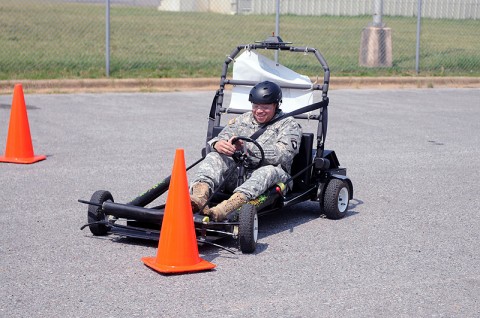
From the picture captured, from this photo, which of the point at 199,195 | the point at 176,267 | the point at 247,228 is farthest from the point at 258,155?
the point at 176,267

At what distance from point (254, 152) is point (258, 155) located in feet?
0.14

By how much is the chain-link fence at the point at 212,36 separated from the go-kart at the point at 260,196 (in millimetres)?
7686

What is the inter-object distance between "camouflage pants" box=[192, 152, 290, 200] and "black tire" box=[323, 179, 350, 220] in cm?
45

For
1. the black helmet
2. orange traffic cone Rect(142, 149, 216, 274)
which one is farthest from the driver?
orange traffic cone Rect(142, 149, 216, 274)

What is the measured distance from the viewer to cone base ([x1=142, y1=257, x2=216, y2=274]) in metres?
6.09

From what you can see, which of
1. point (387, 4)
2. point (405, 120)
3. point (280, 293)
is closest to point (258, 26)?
point (387, 4)

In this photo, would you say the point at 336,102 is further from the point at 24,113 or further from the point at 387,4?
the point at 387,4

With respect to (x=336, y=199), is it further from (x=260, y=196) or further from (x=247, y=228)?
(x=247, y=228)

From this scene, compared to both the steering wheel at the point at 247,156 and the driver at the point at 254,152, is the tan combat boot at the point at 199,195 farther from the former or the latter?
the steering wheel at the point at 247,156

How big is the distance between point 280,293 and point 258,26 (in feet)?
59.6

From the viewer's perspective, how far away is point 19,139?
9.94m

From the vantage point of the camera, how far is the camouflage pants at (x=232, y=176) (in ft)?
23.0

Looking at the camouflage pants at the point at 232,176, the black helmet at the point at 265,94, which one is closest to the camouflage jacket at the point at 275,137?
the camouflage pants at the point at 232,176

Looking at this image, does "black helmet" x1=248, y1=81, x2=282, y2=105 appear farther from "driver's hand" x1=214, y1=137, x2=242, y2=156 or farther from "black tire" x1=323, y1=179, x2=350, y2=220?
"black tire" x1=323, y1=179, x2=350, y2=220
